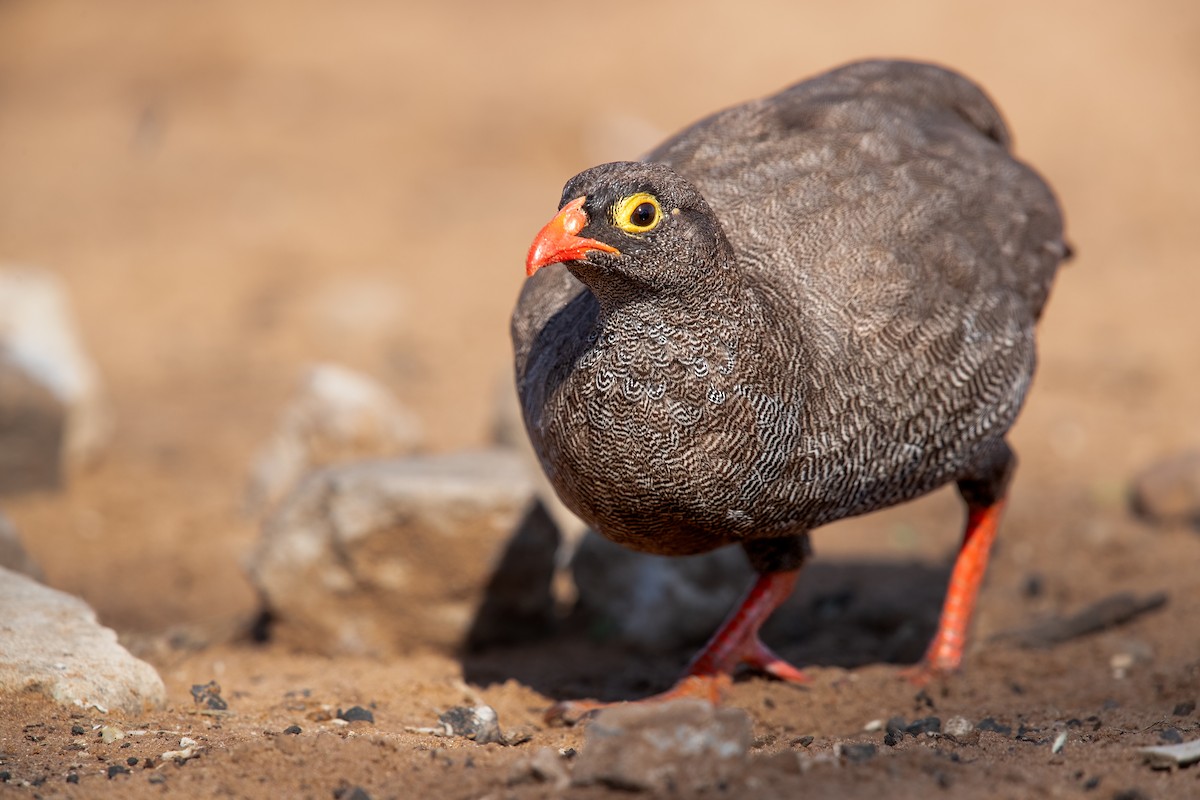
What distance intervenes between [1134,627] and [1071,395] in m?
3.92

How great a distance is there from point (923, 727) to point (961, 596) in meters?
1.40

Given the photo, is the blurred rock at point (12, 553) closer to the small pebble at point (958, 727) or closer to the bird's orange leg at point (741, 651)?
the bird's orange leg at point (741, 651)

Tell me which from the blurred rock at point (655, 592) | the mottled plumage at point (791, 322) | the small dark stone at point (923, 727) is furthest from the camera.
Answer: the blurred rock at point (655, 592)

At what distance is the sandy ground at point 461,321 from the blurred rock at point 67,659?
10 centimetres

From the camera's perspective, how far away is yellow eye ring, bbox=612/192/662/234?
4457mm

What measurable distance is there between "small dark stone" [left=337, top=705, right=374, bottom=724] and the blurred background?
229 centimetres

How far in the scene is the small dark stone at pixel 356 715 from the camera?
16.8 feet

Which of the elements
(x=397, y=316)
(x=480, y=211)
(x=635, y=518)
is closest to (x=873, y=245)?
(x=635, y=518)

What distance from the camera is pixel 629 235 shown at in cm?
444

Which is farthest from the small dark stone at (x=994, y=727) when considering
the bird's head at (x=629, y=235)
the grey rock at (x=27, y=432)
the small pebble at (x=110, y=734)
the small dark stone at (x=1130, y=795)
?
the grey rock at (x=27, y=432)

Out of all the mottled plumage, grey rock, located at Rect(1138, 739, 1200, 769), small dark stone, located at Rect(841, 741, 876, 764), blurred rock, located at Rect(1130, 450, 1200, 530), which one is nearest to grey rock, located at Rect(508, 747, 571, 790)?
small dark stone, located at Rect(841, 741, 876, 764)

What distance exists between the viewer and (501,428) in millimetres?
8602

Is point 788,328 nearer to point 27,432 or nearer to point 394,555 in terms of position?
point 394,555

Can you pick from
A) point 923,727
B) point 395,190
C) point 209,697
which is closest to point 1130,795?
point 923,727
